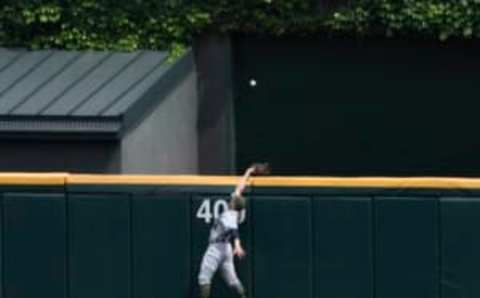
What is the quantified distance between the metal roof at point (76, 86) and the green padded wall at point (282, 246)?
8.91 ft

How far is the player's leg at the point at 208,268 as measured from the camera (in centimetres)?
1086

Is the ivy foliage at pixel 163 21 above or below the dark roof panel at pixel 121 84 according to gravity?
above

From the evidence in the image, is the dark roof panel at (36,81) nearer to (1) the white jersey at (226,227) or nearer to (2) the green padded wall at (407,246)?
(1) the white jersey at (226,227)

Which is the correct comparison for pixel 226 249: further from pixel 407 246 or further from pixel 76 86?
pixel 76 86

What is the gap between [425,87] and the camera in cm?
1490

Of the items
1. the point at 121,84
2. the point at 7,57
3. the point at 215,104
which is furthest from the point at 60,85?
the point at 215,104

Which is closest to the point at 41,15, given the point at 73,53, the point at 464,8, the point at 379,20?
the point at 73,53

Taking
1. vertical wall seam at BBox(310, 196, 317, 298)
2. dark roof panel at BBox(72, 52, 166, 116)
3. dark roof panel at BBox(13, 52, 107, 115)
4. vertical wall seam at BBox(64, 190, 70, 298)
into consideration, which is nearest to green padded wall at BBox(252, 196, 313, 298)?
vertical wall seam at BBox(310, 196, 317, 298)

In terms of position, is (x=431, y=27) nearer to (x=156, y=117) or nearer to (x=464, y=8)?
(x=464, y=8)

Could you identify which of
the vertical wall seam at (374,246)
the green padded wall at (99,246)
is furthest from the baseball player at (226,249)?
the vertical wall seam at (374,246)

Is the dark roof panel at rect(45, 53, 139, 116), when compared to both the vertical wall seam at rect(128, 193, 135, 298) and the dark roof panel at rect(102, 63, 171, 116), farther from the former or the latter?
the vertical wall seam at rect(128, 193, 135, 298)

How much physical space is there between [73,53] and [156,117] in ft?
5.00

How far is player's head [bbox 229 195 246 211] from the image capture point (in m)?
10.8

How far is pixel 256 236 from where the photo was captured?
10992mm
